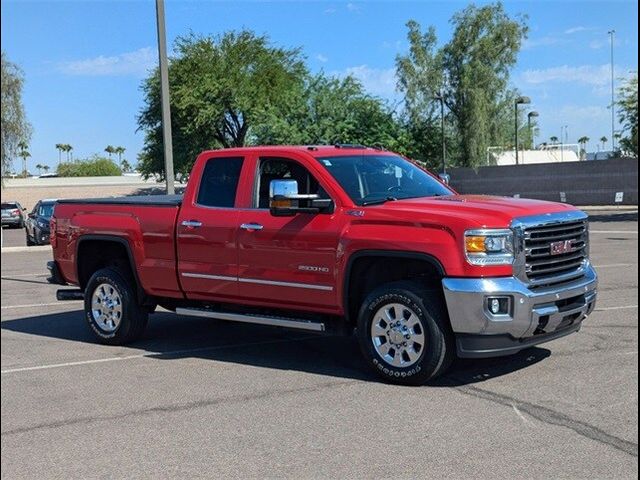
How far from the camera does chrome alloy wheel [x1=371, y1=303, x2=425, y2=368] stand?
6.49 meters

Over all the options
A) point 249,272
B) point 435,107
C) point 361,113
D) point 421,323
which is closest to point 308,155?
point 249,272

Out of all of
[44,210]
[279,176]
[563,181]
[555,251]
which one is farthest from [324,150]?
[563,181]

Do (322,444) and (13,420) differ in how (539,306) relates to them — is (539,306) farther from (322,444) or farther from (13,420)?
(13,420)

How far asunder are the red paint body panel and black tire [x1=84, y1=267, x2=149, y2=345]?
0.29 m

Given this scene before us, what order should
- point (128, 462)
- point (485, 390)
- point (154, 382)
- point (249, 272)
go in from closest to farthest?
point (128, 462) → point (485, 390) → point (154, 382) → point (249, 272)

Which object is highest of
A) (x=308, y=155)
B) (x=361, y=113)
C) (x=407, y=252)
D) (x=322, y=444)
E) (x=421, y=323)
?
(x=361, y=113)

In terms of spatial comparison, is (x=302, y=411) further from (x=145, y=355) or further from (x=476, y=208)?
(x=145, y=355)

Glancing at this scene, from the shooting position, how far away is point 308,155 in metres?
7.54

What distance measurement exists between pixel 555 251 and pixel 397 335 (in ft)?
4.99

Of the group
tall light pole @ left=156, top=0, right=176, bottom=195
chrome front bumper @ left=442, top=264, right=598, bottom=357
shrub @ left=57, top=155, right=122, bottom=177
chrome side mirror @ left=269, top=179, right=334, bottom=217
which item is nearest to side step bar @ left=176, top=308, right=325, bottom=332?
chrome side mirror @ left=269, top=179, right=334, bottom=217

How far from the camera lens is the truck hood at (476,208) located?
626 centimetres

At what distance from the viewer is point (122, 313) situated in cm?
844

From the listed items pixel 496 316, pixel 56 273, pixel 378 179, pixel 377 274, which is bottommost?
pixel 496 316

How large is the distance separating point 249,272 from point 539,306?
272 centimetres
